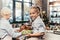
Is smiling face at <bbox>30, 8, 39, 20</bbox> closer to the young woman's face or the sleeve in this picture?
the young woman's face

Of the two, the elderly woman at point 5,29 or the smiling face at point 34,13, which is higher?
the smiling face at point 34,13

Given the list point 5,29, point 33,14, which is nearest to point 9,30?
point 5,29

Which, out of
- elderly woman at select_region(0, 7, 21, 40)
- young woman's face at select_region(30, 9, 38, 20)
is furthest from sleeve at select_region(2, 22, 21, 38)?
young woman's face at select_region(30, 9, 38, 20)

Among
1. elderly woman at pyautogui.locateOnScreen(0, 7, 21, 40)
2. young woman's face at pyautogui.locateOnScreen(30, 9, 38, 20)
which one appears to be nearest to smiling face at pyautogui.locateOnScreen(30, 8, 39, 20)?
young woman's face at pyautogui.locateOnScreen(30, 9, 38, 20)

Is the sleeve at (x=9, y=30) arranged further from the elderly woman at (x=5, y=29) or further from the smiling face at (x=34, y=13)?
the smiling face at (x=34, y=13)

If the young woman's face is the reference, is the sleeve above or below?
below

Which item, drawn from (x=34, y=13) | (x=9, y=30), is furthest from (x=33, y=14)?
(x=9, y=30)

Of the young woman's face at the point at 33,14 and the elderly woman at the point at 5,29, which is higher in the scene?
the young woman's face at the point at 33,14

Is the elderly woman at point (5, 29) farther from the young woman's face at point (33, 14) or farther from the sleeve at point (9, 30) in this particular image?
the young woman's face at point (33, 14)

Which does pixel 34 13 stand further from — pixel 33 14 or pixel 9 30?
pixel 9 30

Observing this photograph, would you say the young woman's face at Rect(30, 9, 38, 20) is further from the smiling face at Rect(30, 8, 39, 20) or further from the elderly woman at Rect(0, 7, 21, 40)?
the elderly woman at Rect(0, 7, 21, 40)

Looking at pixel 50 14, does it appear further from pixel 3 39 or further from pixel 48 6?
pixel 3 39

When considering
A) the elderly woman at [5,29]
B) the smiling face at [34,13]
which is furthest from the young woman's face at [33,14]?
the elderly woman at [5,29]

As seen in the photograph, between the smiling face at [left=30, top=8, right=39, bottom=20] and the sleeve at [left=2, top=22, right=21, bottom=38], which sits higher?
the smiling face at [left=30, top=8, right=39, bottom=20]
